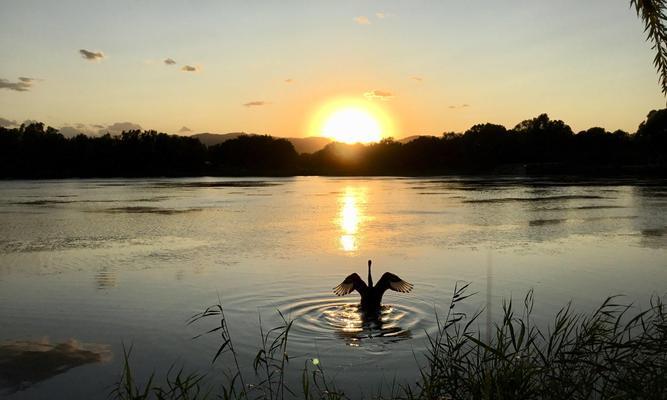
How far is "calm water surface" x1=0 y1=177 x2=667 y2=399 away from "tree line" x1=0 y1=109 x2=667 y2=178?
99793 mm

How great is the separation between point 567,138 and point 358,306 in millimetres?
163878

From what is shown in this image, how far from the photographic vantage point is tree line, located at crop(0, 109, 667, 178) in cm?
13725

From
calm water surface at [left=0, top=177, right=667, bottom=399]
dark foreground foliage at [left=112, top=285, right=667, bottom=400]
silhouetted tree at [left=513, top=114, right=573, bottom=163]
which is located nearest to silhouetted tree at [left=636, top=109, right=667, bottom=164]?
silhouetted tree at [left=513, top=114, right=573, bottom=163]

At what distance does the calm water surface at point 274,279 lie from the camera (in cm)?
924

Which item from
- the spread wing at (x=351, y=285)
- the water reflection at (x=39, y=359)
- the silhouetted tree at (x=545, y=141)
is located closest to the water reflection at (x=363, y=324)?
A: the spread wing at (x=351, y=285)

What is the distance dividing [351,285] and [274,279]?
148 inches

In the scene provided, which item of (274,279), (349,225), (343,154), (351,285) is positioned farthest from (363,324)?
(343,154)

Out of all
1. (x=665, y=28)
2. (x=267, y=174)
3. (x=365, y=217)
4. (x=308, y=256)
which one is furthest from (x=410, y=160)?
(x=665, y=28)

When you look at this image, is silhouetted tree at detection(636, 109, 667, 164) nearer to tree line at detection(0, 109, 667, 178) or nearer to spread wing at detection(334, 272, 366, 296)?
tree line at detection(0, 109, 667, 178)

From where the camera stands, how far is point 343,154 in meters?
190

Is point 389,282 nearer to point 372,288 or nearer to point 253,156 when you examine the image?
point 372,288

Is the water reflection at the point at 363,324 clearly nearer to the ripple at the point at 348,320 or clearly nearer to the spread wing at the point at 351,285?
the ripple at the point at 348,320

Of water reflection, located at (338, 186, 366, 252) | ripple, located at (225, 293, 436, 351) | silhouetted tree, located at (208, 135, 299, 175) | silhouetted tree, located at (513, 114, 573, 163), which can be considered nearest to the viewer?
ripple, located at (225, 293, 436, 351)

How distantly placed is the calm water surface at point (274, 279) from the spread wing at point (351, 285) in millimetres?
391
